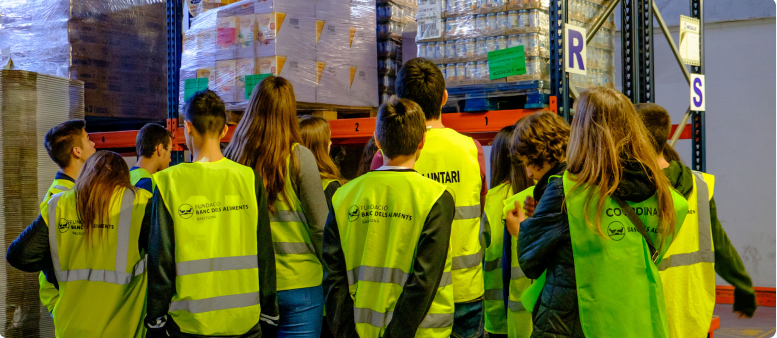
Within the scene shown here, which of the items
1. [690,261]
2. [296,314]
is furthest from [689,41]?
[296,314]

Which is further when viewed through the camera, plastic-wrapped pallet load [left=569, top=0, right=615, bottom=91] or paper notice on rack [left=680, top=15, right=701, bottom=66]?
paper notice on rack [left=680, top=15, right=701, bottom=66]

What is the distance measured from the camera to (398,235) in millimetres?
2531

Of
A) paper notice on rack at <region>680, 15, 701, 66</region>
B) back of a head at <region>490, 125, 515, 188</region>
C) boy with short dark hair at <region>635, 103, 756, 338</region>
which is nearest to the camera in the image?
boy with short dark hair at <region>635, 103, 756, 338</region>

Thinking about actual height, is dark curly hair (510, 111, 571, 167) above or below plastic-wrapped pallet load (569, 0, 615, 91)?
below

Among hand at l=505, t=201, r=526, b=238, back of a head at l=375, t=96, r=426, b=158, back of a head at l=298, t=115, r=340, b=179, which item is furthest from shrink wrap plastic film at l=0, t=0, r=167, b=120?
hand at l=505, t=201, r=526, b=238

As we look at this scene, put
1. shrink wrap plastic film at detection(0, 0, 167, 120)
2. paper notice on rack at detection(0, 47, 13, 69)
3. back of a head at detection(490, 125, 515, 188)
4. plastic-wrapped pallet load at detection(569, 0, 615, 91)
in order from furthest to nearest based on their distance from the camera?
paper notice on rack at detection(0, 47, 13, 69), shrink wrap plastic film at detection(0, 0, 167, 120), plastic-wrapped pallet load at detection(569, 0, 615, 91), back of a head at detection(490, 125, 515, 188)

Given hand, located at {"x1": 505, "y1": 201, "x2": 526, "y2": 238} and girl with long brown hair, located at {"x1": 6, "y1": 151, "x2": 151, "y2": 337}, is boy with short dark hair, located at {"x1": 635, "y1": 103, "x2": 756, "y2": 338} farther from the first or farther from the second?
girl with long brown hair, located at {"x1": 6, "y1": 151, "x2": 151, "y2": 337}

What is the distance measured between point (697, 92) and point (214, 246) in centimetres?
415

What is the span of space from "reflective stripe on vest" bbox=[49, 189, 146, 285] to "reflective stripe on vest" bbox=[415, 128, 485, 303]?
5.09ft

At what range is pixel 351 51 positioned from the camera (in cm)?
508

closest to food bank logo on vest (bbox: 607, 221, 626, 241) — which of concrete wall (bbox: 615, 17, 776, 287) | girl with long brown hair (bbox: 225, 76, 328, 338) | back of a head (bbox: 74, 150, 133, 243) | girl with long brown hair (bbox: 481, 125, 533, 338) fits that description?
girl with long brown hair (bbox: 481, 125, 533, 338)

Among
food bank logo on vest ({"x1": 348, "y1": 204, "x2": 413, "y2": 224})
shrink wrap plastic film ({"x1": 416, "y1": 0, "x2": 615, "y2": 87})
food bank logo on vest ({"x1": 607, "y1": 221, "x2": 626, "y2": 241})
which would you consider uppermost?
shrink wrap plastic film ({"x1": 416, "y1": 0, "x2": 615, "y2": 87})

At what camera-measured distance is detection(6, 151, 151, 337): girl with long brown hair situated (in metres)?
3.33

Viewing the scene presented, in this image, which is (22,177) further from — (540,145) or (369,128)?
(540,145)
